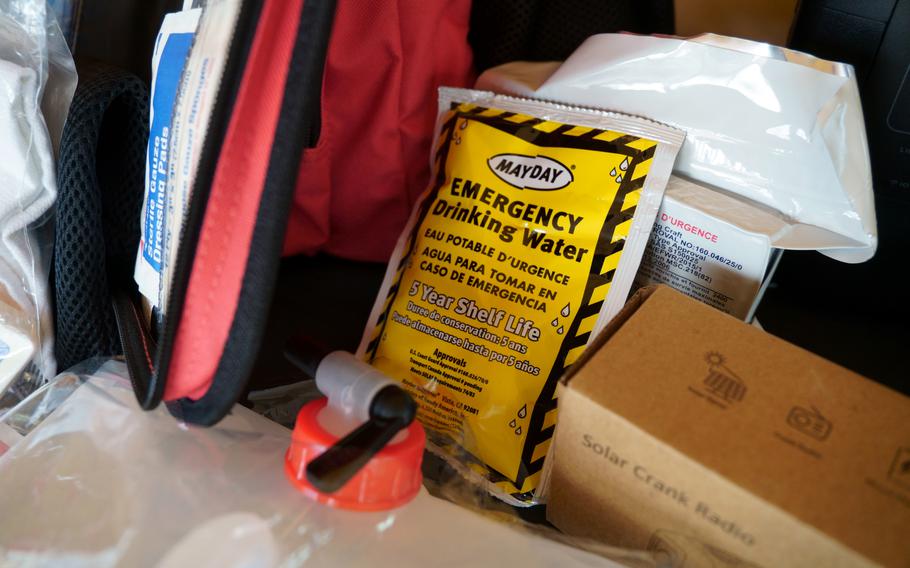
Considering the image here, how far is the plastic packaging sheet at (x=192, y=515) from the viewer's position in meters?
0.39

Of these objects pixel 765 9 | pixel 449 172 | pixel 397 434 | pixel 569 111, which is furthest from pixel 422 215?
pixel 765 9

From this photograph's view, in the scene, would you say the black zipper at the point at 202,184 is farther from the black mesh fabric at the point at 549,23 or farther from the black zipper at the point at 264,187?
the black mesh fabric at the point at 549,23

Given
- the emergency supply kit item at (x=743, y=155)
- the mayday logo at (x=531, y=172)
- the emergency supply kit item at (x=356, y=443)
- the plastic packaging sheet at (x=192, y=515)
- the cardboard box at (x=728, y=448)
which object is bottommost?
the plastic packaging sheet at (x=192, y=515)

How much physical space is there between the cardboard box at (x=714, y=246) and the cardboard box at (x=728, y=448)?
118mm

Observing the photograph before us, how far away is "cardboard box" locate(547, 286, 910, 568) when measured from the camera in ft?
1.09

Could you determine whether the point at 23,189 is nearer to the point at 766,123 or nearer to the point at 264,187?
the point at 264,187

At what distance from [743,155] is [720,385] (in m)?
0.23

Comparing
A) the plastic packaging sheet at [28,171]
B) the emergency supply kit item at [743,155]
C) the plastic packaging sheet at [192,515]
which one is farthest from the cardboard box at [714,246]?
the plastic packaging sheet at [28,171]

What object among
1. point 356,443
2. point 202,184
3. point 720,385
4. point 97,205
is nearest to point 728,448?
point 720,385

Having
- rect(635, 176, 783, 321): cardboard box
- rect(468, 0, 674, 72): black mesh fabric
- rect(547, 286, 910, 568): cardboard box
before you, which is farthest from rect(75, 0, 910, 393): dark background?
rect(547, 286, 910, 568): cardboard box

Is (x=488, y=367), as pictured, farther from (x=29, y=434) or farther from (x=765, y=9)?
(x=765, y=9)

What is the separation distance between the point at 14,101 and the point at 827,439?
1.77 ft

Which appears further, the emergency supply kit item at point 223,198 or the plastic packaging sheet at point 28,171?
the plastic packaging sheet at point 28,171

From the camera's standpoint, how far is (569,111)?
59 centimetres
